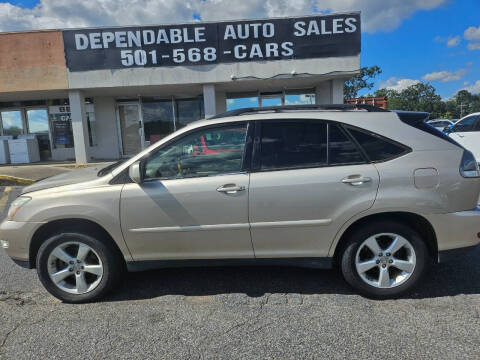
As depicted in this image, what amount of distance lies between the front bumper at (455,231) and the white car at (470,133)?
7.74m

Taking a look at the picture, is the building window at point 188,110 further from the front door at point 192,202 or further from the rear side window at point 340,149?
the rear side window at point 340,149

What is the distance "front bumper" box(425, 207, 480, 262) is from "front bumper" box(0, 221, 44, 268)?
3.53 meters

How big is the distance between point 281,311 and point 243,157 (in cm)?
139

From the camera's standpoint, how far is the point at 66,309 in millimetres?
2982

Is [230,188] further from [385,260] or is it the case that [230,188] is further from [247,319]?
[385,260]

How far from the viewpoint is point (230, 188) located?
2.86 m

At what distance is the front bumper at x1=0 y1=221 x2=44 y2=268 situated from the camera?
2.98 metres

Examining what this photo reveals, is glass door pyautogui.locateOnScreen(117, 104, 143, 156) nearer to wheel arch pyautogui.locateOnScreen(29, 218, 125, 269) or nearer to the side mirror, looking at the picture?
wheel arch pyautogui.locateOnScreen(29, 218, 125, 269)

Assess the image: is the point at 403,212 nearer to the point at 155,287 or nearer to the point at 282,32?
the point at 155,287

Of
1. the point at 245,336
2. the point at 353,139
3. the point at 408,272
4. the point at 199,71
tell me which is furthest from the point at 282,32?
the point at 245,336

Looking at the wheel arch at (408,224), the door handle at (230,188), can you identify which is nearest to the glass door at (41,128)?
the door handle at (230,188)

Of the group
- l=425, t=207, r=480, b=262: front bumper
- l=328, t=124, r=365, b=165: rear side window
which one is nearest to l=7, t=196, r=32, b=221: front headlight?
l=328, t=124, r=365, b=165: rear side window

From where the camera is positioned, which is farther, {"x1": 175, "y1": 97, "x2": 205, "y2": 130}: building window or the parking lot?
{"x1": 175, "y1": 97, "x2": 205, "y2": 130}: building window

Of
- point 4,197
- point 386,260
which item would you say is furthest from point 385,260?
point 4,197
